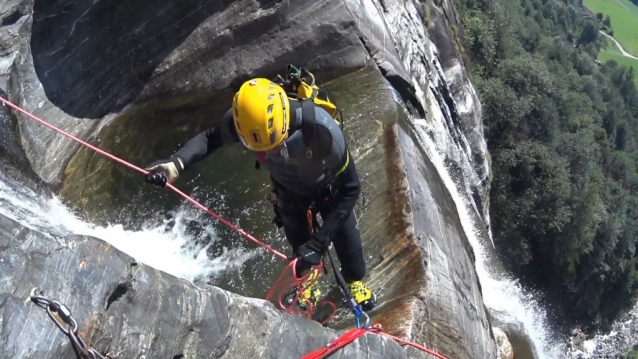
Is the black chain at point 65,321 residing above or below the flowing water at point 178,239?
above

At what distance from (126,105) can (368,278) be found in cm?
506

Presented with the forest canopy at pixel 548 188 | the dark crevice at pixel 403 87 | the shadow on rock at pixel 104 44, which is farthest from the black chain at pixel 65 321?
the forest canopy at pixel 548 188

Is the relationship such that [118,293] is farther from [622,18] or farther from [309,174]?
[622,18]

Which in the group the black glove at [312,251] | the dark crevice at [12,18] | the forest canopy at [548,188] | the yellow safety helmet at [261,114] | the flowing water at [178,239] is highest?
the yellow safety helmet at [261,114]

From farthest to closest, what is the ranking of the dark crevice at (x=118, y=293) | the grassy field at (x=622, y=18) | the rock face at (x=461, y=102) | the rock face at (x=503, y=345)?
the grassy field at (x=622, y=18) < the rock face at (x=461, y=102) < the rock face at (x=503, y=345) < the dark crevice at (x=118, y=293)

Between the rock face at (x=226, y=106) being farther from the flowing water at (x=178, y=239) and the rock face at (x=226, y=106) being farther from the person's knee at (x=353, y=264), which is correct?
the person's knee at (x=353, y=264)

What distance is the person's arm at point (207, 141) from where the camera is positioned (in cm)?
576

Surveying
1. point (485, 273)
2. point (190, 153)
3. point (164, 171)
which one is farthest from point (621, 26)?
point (164, 171)

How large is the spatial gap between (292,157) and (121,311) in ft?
6.97

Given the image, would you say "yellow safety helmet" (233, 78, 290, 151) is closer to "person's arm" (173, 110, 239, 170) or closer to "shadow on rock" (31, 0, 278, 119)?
"person's arm" (173, 110, 239, 170)

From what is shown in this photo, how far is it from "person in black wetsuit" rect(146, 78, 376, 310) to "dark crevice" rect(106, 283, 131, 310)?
4.01ft

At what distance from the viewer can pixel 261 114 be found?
202 inches

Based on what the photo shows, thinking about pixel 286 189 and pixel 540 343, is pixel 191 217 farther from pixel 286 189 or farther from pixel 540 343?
pixel 540 343

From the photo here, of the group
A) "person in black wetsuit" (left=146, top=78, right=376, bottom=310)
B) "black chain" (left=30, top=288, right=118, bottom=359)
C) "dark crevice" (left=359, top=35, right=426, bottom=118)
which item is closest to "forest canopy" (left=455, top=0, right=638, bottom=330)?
"dark crevice" (left=359, top=35, right=426, bottom=118)
